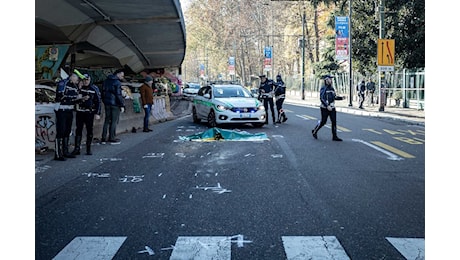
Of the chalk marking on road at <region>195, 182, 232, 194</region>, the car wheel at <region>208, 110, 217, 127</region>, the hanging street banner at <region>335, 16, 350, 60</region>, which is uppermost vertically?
the hanging street banner at <region>335, 16, 350, 60</region>

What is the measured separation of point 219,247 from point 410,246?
1.93 meters

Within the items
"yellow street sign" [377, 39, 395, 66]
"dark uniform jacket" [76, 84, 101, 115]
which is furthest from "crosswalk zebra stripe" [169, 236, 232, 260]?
"yellow street sign" [377, 39, 395, 66]

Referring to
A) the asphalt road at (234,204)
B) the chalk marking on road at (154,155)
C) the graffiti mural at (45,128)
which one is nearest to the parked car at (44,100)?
the graffiti mural at (45,128)

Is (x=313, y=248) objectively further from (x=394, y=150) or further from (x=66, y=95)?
(x=394, y=150)

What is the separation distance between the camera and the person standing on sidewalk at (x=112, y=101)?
13.3m

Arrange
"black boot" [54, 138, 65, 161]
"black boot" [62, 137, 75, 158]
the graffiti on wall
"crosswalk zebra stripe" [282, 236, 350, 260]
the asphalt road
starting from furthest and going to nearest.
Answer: the graffiti on wall < "black boot" [62, 137, 75, 158] < "black boot" [54, 138, 65, 161] < the asphalt road < "crosswalk zebra stripe" [282, 236, 350, 260]

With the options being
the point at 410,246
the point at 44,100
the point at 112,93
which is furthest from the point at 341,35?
the point at 410,246

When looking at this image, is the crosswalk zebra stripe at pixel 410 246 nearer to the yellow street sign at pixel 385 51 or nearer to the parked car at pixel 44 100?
the parked car at pixel 44 100

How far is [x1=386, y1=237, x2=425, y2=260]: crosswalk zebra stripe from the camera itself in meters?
4.64

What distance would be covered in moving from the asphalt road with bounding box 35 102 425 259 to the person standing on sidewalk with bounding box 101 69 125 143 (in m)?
1.92

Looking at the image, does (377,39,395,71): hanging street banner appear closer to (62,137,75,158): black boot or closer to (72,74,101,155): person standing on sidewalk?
(72,74,101,155): person standing on sidewalk

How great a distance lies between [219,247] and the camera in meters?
4.84

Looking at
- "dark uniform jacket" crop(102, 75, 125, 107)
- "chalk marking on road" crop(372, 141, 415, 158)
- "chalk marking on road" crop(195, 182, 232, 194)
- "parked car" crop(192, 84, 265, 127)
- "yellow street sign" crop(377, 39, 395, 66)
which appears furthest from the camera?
"yellow street sign" crop(377, 39, 395, 66)
